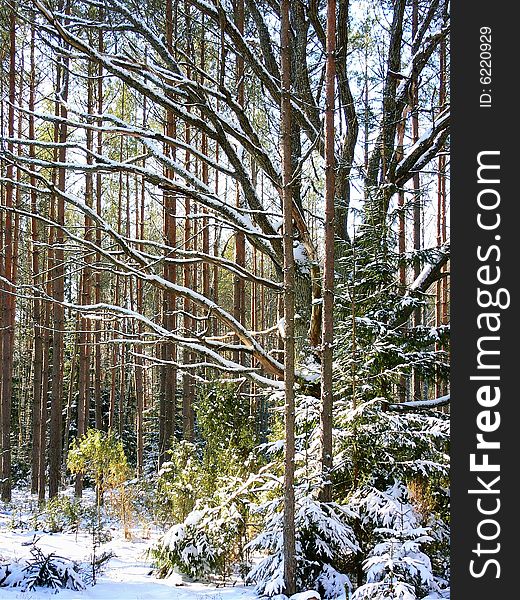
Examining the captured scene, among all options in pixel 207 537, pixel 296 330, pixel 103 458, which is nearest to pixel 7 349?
pixel 103 458

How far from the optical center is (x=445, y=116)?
6.62 metres

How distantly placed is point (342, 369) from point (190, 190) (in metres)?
2.40

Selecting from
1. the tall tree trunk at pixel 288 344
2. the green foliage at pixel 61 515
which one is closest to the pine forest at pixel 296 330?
the tall tree trunk at pixel 288 344

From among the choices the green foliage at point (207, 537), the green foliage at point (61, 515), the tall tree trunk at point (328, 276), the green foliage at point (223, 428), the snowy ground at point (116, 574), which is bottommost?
the green foliage at point (61, 515)

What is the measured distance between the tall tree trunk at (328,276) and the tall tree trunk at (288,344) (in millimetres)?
349

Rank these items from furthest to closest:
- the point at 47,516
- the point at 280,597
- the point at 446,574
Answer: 1. the point at 47,516
2. the point at 446,574
3. the point at 280,597

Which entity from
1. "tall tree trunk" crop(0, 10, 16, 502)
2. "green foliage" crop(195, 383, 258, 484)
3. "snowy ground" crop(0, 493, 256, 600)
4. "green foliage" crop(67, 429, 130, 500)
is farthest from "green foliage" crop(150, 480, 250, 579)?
"tall tree trunk" crop(0, 10, 16, 502)

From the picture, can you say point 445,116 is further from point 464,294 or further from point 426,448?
point 464,294

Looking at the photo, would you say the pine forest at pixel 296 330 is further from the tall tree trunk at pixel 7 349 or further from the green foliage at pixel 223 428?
the tall tree trunk at pixel 7 349

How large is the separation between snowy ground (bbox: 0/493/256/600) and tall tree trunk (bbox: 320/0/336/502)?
1307mm

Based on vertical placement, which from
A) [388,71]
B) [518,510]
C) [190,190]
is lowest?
[518,510]

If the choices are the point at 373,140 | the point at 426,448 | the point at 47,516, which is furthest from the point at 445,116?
the point at 47,516

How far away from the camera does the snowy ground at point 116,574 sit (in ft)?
18.5

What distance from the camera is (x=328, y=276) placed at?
18.0 ft
